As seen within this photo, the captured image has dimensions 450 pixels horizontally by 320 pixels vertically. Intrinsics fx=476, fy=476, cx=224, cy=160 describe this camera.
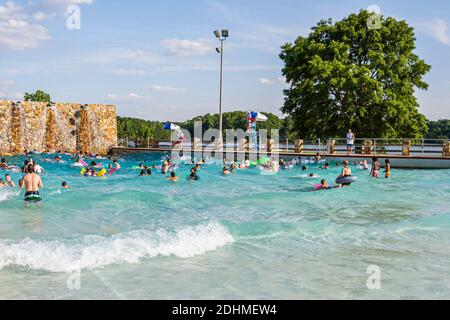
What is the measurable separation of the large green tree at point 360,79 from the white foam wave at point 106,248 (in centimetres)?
2412

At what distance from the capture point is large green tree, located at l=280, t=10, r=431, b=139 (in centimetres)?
3288

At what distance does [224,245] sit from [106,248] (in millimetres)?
2479

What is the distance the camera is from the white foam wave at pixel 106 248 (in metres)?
8.59

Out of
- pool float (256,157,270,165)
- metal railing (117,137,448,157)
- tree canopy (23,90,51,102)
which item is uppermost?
tree canopy (23,90,51,102)

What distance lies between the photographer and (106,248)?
938 centimetres

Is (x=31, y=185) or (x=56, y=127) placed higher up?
(x=56, y=127)

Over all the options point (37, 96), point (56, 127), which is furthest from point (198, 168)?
point (37, 96)

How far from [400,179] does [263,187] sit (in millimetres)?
7490

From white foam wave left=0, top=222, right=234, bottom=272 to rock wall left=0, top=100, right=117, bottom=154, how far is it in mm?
30277

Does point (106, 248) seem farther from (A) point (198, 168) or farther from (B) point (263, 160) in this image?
(B) point (263, 160)

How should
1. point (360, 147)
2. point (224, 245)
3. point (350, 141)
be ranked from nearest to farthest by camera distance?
point (224, 245), point (350, 141), point (360, 147)
